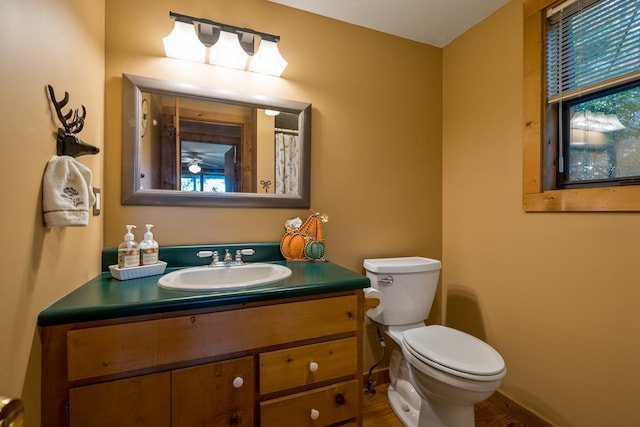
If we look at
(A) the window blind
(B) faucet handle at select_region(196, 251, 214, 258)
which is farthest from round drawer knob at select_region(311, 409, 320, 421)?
(A) the window blind

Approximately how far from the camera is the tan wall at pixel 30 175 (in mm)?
633

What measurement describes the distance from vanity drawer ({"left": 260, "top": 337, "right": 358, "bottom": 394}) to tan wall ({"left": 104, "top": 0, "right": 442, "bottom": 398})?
2.16 ft

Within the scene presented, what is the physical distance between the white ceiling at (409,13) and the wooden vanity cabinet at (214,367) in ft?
5.23

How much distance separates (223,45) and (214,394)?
154 cm

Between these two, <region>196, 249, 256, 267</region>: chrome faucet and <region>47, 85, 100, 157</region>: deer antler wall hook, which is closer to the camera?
<region>47, 85, 100, 157</region>: deer antler wall hook

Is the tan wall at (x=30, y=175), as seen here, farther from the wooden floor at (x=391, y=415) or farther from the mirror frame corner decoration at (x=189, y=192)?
the wooden floor at (x=391, y=415)

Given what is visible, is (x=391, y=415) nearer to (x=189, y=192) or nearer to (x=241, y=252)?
(x=241, y=252)

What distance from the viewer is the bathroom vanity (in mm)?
772

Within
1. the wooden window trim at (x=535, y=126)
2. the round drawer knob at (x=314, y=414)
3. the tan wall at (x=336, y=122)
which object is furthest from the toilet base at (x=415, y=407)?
the wooden window trim at (x=535, y=126)

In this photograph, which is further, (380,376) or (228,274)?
(380,376)

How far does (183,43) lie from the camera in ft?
4.43

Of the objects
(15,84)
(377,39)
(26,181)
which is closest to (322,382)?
(26,181)

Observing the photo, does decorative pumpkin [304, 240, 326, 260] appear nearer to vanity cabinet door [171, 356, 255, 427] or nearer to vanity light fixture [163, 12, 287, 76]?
vanity cabinet door [171, 356, 255, 427]

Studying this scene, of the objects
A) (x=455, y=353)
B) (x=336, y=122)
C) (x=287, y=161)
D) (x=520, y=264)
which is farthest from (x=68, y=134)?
(x=520, y=264)
